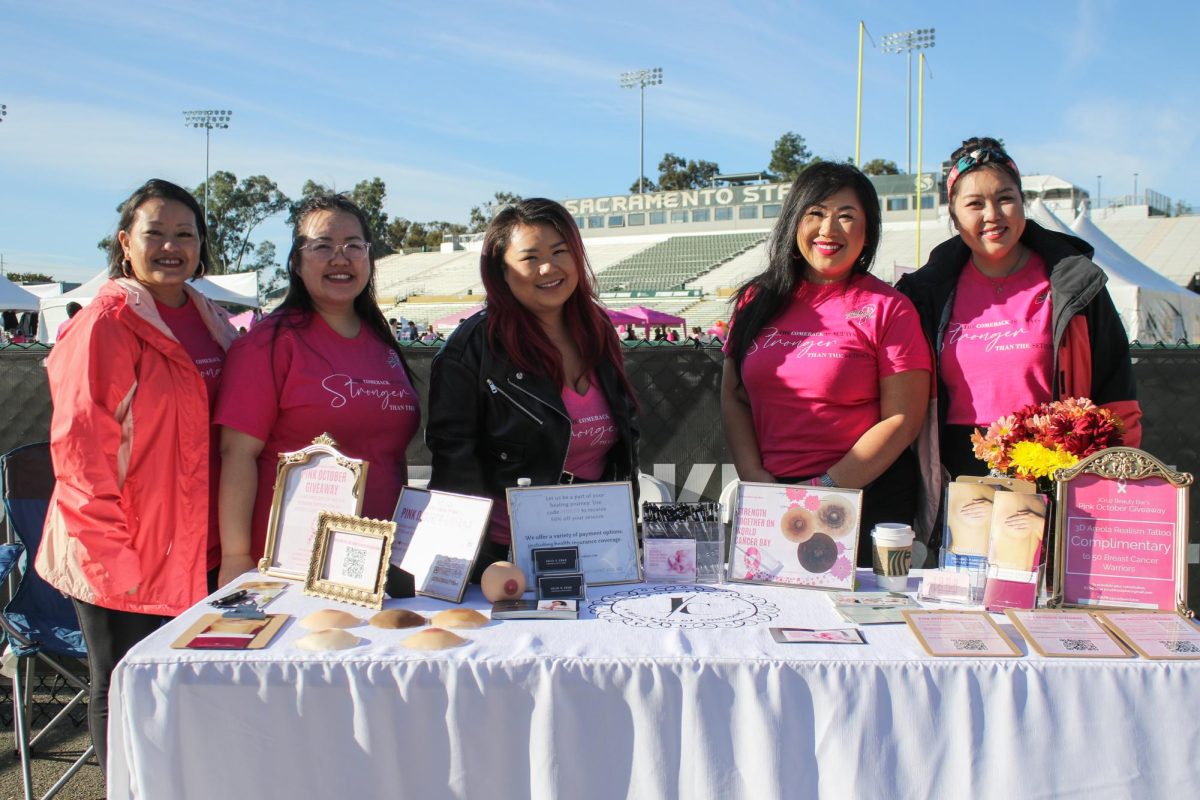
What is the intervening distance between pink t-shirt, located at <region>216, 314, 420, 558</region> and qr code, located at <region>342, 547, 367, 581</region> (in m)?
0.39

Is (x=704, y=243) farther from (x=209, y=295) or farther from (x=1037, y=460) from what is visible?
(x=1037, y=460)

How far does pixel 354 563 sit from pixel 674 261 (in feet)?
158

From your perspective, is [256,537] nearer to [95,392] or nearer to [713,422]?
[95,392]

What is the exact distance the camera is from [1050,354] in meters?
2.57

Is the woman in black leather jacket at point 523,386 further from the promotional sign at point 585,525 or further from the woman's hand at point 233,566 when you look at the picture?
the woman's hand at point 233,566

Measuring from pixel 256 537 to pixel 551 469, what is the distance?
2.75 feet

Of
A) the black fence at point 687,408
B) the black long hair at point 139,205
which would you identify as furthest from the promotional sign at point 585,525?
the black fence at point 687,408

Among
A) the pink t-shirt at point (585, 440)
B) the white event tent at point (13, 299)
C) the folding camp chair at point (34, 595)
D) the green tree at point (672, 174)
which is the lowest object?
the folding camp chair at point (34, 595)

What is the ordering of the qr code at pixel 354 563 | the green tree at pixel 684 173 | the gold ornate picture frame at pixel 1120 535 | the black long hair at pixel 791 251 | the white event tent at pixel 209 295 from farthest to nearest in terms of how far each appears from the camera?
the green tree at pixel 684 173, the white event tent at pixel 209 295, the black long hair at pixel 791 251, the qr code at pixel 354 563, the gold ornate picture frame at pixel 1120 535

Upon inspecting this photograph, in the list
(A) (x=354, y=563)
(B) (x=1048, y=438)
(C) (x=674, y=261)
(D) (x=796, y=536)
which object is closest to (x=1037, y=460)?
(B) (x=1048, y=438)

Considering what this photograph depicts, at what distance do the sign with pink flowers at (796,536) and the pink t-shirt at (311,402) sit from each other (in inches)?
39.1

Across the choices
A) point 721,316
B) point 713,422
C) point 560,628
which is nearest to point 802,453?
point 560,628

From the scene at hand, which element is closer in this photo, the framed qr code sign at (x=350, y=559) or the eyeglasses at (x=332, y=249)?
the framed qr code sign at (x=350, y=559)

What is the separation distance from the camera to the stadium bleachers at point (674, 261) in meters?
45.8
